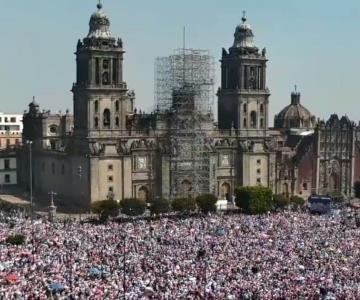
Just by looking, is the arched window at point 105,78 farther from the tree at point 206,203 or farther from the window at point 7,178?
the window at point 7,178

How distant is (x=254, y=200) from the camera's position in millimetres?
67125

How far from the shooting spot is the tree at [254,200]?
67000 mm

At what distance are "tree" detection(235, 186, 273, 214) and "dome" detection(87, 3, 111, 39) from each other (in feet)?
69.0

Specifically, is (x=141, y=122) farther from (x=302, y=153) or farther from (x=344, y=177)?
(x=344, y=177)

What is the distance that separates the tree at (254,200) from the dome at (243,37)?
2018 cm

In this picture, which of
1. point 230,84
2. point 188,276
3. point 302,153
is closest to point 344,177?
point 302,153

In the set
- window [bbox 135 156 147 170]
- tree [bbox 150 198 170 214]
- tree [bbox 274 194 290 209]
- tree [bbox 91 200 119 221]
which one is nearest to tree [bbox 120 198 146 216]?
tree [bbox 91 200 119 221]

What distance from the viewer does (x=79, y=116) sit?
7419 cm

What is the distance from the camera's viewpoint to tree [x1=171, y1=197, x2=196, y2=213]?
6588 centimetres

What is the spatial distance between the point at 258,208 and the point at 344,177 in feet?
80.8

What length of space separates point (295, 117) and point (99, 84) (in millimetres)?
40815

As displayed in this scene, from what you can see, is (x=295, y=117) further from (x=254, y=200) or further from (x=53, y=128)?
(x=254, y=200)

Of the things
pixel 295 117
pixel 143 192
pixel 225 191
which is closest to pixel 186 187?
pixel 143 192

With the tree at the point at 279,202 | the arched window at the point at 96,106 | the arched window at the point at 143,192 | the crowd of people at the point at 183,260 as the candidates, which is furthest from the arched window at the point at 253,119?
the crowd of people at the point at 183,260
